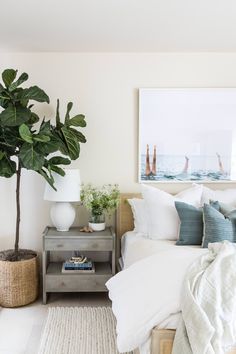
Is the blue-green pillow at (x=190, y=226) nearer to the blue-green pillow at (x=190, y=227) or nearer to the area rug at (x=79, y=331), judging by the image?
the blue-green pillow at (x=190, y=227)

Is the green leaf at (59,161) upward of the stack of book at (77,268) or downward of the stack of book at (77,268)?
upward

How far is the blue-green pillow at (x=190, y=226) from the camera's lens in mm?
3254

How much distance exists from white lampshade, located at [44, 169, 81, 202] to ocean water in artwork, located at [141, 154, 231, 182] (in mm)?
786

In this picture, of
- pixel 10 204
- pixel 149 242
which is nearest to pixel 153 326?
pixel 149 242

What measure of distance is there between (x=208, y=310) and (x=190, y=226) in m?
1.32

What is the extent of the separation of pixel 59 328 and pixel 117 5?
253 cm

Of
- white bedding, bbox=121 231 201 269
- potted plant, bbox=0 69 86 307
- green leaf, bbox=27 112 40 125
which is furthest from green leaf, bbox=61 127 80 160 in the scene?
white bedding, bbox=121 231 201 269

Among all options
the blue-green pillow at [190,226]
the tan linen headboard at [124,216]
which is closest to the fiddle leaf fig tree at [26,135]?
Result: the tan linen headboard at [124,216]

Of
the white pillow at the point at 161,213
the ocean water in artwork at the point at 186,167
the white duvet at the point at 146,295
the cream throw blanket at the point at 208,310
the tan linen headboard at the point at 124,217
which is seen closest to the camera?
the cream throw blanket at the point at 208,310

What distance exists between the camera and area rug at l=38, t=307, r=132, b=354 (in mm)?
2789

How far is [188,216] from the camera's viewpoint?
3.30 m

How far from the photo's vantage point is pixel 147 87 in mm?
4008

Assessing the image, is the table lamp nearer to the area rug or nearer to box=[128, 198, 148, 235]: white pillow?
box=[128, 198, 148, 235]: white pillow

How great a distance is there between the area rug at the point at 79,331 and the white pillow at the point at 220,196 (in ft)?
4.59
